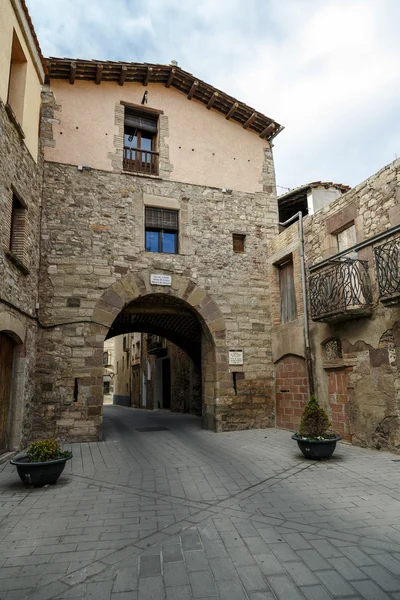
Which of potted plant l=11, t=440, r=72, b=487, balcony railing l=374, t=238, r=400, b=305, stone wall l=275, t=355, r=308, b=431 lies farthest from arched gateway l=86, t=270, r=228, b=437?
balcony railing l=374, t=238, r=400, b=305

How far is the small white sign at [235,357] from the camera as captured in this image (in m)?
9.31

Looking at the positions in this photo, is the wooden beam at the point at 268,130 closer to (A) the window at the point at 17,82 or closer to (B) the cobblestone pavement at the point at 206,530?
(A) the window at the point at 17,82

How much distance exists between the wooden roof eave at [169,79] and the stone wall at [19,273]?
8.95 feet

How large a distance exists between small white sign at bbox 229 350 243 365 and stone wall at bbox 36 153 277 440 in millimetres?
132

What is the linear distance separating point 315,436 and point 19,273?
5.66 metres

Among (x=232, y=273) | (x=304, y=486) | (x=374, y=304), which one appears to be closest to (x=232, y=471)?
(x=304, y=486)

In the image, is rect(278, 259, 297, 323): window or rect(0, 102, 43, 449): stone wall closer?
rect(0, 102, 43, 449): stone wall

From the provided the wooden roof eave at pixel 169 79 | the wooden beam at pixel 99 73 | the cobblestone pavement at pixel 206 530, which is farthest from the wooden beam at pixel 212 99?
the cobblestone pavement at pixel 206 530

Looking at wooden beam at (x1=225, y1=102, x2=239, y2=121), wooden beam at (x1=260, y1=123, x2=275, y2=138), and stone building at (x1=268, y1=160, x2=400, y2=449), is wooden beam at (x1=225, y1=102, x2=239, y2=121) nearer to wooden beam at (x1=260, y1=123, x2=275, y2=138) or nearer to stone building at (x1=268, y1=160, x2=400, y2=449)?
wooden beam at (x1=260, y1=123, x2=275, y2=138)

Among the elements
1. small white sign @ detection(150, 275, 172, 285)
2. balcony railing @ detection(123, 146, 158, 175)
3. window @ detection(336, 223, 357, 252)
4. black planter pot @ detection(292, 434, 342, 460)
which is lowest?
black planter pot @ detection(292, 434, 342, 460)

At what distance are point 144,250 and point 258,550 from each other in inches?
279

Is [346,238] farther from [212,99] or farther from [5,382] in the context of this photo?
[5,382]

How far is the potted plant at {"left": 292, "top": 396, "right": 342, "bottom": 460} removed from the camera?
5.80m

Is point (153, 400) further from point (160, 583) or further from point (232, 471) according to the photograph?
point (160, 583)
